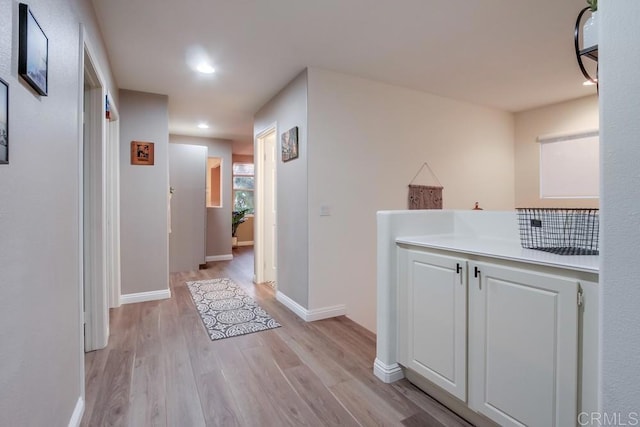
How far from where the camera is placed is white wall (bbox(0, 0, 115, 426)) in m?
0.92

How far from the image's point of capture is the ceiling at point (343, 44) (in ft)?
7.13

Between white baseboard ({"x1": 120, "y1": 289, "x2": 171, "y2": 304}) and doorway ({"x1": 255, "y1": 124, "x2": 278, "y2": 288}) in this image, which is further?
doorway ({"x1": 255, "y1": 124, "x2": 278, "y2": 288})

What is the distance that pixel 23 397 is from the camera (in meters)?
0.99

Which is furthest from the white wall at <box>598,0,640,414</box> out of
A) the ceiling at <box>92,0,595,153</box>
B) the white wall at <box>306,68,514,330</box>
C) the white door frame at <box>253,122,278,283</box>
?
the white door frame at <box>253,122,278,283</box>

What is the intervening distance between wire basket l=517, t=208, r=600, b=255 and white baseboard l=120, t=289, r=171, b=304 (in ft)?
12.2

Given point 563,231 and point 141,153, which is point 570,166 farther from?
point 141,153

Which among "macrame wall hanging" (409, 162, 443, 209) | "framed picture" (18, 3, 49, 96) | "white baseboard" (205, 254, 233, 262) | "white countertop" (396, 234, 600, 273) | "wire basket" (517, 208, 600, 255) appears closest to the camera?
"framed picture" (18, 3, 49, 96)

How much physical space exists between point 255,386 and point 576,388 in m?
1.64

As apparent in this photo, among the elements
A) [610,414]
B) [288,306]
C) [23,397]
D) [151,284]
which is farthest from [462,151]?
[23,397]

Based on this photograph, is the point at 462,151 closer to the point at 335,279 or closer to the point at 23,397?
the point at 335,279

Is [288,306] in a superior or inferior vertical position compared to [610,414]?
inferior

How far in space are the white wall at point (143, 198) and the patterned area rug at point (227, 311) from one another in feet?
1.96

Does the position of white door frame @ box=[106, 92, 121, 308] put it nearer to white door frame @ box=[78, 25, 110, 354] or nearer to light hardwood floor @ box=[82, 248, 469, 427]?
light hardwood floor @ box=[82, 248, 469, 427]

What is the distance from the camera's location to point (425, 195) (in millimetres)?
3900
